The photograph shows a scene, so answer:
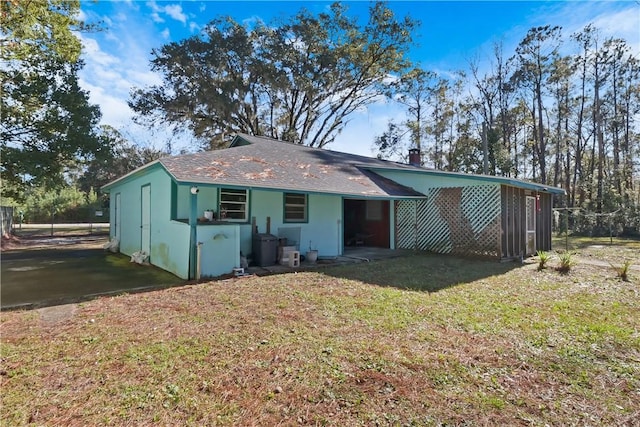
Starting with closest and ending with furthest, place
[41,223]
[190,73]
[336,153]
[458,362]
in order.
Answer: [458,362] < [336,153] < [190,73] < [41,223]

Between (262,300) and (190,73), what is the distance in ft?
64.6

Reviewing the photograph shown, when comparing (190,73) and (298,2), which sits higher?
(298,2)

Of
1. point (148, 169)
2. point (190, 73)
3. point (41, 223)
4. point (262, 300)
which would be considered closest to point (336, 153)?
point (148, 169)

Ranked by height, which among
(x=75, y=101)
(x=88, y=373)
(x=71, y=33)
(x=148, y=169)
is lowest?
(x=88, y=373)

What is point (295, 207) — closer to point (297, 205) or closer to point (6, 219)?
point (297, 205)

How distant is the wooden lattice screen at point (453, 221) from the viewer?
32.4 ft

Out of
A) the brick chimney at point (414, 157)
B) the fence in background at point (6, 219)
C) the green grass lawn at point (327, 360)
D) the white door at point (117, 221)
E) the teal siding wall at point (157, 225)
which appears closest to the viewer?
the green grass lawn at point (327, 360)

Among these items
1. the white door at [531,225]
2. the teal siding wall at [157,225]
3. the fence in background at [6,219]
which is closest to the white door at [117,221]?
the teal siding wall at [157,225]

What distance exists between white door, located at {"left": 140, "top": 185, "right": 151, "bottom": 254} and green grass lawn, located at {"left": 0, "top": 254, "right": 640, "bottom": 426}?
386cm

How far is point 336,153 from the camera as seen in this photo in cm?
1505

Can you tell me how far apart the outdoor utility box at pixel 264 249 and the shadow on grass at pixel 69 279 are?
6.77 feet

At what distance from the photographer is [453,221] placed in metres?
10.7

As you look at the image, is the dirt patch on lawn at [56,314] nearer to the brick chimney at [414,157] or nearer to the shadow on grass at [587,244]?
the shadow on grass at [587,244]

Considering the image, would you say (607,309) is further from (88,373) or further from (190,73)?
(190,73)
